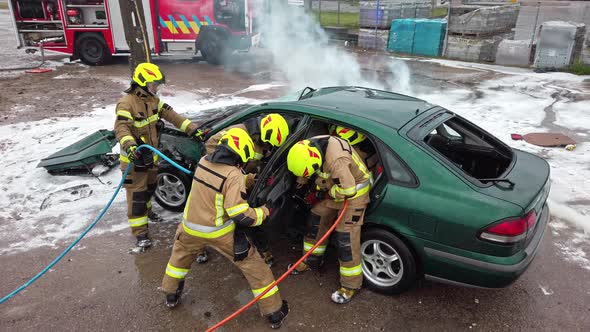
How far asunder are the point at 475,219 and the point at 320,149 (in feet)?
3.86

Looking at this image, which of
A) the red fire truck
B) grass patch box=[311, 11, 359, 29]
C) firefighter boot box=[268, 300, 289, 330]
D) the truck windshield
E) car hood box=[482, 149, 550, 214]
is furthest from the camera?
grass patch box=[311, 11, 359, 29]

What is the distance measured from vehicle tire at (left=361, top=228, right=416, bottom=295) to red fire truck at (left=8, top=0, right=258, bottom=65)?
10680mm

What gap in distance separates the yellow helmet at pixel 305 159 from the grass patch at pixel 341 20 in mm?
18607

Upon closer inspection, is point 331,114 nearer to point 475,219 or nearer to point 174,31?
point 475,219

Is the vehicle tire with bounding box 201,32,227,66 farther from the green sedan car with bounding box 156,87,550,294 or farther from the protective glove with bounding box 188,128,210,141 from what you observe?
the green sedan car with bounding box 156,87,550,294

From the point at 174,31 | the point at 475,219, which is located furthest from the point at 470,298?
the point at 174,31

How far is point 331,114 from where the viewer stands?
336cm

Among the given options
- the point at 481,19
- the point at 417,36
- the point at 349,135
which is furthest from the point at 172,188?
the point at 417,36

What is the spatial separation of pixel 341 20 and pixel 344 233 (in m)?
22.1

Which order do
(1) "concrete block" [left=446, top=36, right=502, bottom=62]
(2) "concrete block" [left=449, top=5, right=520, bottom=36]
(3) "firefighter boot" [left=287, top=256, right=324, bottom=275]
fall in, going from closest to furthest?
1. (3) "firefighter boot" [left=287, top=256, right=324, bottom=275]
2. (2) "concrete block" [left=449, top=5, right=520, bottom=36]
3. (1) "concrete block" [left=446, top=36, right=502, bottom=62]

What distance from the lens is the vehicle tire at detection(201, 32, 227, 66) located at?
494 inches

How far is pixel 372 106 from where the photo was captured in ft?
11.6

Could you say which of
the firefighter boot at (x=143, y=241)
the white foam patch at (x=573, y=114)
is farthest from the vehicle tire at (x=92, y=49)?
the white foam patch at (x=573, y=114)

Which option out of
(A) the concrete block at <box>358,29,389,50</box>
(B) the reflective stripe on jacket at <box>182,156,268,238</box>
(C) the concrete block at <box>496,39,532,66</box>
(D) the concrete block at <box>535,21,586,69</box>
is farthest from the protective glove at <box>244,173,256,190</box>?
(A) the concrete block at <box>358,29,389,50</box>
